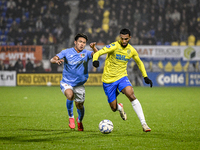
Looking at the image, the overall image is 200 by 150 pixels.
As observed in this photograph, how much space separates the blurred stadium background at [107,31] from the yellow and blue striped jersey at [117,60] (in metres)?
15.6

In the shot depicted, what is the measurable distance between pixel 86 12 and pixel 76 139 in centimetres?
2217

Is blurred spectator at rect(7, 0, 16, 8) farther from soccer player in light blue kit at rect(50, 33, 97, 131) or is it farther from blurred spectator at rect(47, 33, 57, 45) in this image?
soccer player in light blue kit at rect(50, 33, 97, 131)

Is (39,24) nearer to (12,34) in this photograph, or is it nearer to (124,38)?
(12,34)

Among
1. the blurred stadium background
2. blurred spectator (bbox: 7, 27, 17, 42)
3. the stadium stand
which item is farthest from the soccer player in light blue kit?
blurred spectator (bbox: 7, 27, 17, 42)

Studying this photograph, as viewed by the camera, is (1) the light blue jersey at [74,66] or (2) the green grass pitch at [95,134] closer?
(2) the green grass pitch at [95,134]

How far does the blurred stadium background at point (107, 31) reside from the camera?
2241cm

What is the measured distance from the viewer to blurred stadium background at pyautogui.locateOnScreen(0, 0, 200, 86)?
22.4m

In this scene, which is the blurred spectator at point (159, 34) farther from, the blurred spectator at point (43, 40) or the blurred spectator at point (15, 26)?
the blurred spectator at point (15, 26)

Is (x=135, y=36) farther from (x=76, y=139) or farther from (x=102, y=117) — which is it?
(x=76, y=139)

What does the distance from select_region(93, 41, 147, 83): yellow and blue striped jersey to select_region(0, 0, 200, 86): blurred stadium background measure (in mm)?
15637

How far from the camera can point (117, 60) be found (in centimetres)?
656

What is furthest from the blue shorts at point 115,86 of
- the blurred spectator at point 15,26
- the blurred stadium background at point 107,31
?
the blurred spectator at point 15,26

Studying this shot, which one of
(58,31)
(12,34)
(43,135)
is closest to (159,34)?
(58,31)

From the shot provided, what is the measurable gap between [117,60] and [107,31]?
19.2 meters
